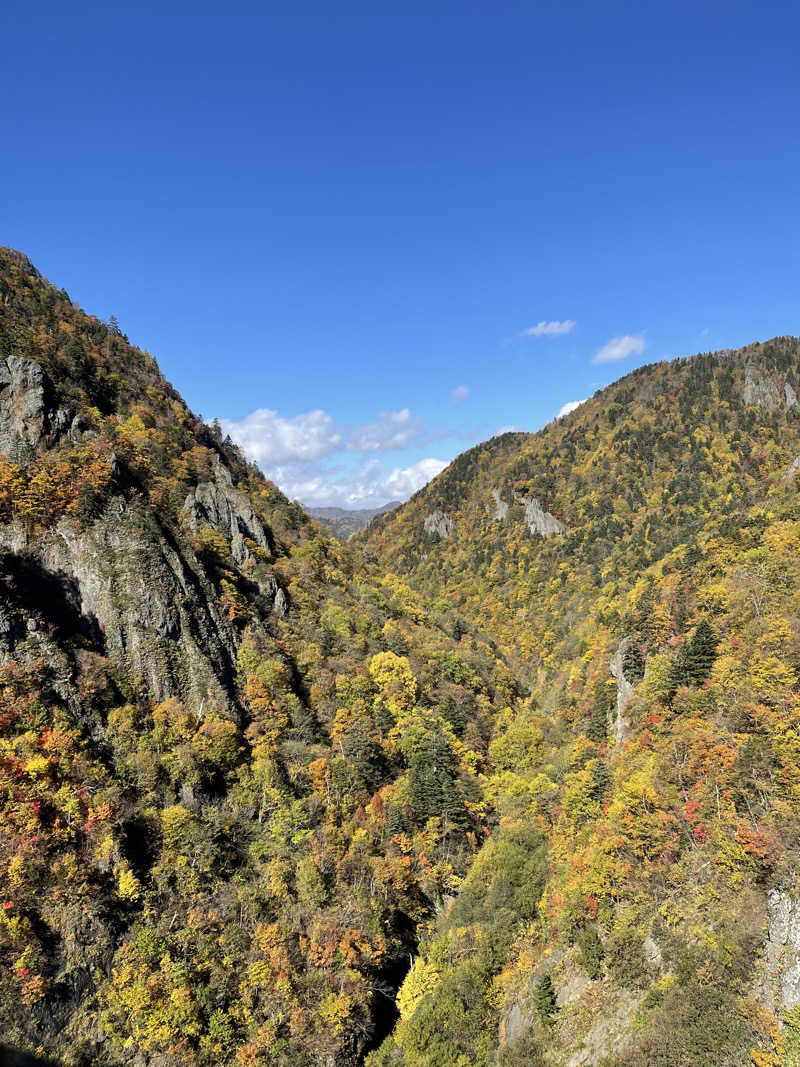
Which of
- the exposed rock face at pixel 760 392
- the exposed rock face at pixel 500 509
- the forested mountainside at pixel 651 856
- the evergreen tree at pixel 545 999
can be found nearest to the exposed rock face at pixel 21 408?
the forested mountainside at pixel 651 856

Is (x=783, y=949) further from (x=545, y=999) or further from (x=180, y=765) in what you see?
(x=180, y=765)

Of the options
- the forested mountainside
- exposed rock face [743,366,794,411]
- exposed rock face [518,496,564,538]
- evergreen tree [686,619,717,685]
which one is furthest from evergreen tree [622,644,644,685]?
exposed rock face [743,366,794,411]

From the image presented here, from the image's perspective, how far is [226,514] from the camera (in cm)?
7731

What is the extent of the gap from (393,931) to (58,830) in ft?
98.4

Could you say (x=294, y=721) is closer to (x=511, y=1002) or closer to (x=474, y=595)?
(x=511, y=1002)

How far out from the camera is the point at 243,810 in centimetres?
4659

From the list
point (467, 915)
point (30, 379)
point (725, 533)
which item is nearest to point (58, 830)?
point (467, 915)

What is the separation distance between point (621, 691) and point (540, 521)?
117802mm

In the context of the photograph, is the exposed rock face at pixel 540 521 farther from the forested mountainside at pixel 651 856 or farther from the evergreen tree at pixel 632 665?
the evergreen tree at pixel 632 665

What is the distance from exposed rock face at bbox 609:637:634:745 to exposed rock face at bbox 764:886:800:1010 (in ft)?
93.7

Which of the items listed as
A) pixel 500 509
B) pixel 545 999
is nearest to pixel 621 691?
pixel 545 999

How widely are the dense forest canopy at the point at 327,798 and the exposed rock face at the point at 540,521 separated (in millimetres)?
86583

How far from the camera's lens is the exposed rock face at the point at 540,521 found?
561ft

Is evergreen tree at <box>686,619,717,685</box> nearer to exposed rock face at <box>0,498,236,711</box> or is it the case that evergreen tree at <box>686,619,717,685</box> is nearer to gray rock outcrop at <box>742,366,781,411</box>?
exposed rock face at <box>0,498,236,711</box>
